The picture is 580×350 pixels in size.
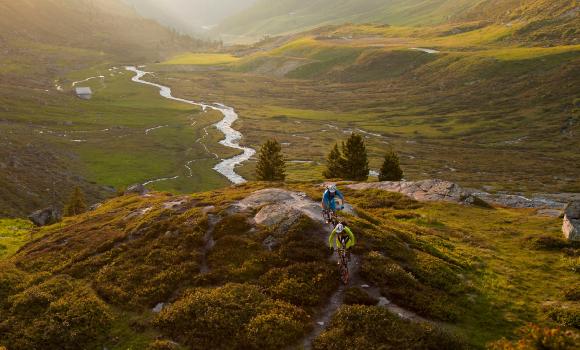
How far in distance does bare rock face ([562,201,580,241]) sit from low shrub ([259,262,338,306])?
2388cm

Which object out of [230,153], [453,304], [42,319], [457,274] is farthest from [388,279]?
[230,153]

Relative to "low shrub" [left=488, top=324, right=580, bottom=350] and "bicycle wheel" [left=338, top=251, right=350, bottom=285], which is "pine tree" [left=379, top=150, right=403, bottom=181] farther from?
"low shrub" [left=488, top=324, right=580, bottom=350]

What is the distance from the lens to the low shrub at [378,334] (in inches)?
816

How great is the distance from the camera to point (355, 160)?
89312mm

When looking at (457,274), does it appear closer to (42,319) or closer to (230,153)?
(42,319)

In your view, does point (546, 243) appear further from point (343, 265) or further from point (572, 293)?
point (343, 265)

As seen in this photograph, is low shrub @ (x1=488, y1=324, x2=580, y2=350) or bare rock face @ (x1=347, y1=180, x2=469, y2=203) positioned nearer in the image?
low shrub @ (x1=488, y1=324, x2=580, y2=350)

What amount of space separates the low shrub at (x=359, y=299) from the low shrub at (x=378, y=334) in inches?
50.5

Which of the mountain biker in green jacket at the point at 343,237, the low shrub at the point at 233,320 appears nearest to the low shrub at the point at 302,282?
the low shrub at the point at 233,320

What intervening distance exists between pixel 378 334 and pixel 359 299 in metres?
3.18

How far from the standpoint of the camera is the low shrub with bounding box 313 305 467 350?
20722 mm

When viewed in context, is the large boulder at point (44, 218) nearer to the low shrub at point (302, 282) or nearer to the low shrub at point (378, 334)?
the low shrub at point (302, 282)

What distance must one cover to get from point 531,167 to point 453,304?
157964 millimetres

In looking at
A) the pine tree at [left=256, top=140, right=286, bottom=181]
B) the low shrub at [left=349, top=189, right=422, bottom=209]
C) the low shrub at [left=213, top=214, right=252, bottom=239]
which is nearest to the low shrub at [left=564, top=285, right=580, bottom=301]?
the low shrub at [left=213, top=214, right=252, bottom=239]
